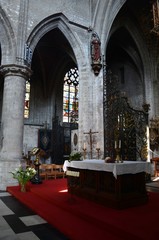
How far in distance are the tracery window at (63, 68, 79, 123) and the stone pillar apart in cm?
899

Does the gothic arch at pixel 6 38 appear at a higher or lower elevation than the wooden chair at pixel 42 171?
higher

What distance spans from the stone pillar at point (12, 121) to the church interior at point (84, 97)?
0.13 ft

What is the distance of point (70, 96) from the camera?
1833 centimetres

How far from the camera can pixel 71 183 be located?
5969mm

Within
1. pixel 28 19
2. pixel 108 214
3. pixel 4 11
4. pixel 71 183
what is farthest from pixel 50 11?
pixel 108 214

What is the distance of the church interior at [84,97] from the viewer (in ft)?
17.5

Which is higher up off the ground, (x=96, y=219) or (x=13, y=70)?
(x=13, y=70)

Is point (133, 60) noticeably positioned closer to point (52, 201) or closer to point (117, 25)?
point (117, 25)

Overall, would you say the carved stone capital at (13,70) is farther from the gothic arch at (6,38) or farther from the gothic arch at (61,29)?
the gothic arch at (61,29)

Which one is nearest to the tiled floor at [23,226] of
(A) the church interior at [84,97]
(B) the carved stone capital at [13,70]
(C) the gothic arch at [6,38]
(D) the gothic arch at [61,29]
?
(A) the church interior at [84,97]

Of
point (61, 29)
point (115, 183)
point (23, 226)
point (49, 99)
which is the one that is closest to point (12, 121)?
point (23, 226)

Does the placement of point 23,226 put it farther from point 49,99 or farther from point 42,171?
point 49,99

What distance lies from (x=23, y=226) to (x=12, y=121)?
202 inches

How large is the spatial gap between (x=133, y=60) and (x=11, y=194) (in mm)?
13249
